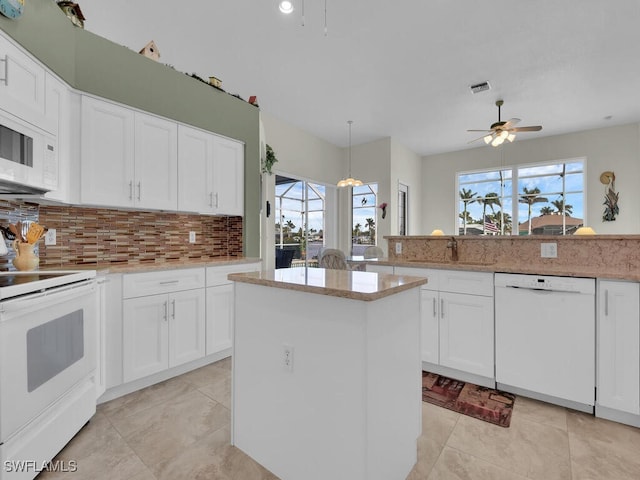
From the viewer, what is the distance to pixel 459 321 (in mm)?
2434

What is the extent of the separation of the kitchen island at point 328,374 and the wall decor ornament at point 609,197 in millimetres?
6350

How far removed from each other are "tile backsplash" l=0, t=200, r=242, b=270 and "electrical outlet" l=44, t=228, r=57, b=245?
0.09 feet

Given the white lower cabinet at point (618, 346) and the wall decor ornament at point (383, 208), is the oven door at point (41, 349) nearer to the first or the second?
the white lower cabinet at point (618, 346)

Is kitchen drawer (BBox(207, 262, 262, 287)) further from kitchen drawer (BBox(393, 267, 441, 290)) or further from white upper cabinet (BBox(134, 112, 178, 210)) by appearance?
kitchen drawer (BBox(393, 267, 441, 290))

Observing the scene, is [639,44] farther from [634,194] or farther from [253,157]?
[253,157]

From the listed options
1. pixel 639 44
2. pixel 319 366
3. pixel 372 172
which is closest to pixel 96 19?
pixel 319 366

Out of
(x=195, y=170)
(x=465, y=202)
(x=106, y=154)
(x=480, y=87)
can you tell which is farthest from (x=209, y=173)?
(x=465, y=202)

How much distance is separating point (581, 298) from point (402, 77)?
10.4 feet

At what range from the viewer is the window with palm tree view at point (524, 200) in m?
6.12

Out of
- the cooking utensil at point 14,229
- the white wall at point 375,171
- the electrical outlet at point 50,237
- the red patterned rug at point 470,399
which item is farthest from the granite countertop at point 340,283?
the white wall at point 375,171

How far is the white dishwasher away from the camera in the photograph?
77.5 inches

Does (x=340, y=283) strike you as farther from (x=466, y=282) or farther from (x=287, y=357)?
(x=466, y=282)
